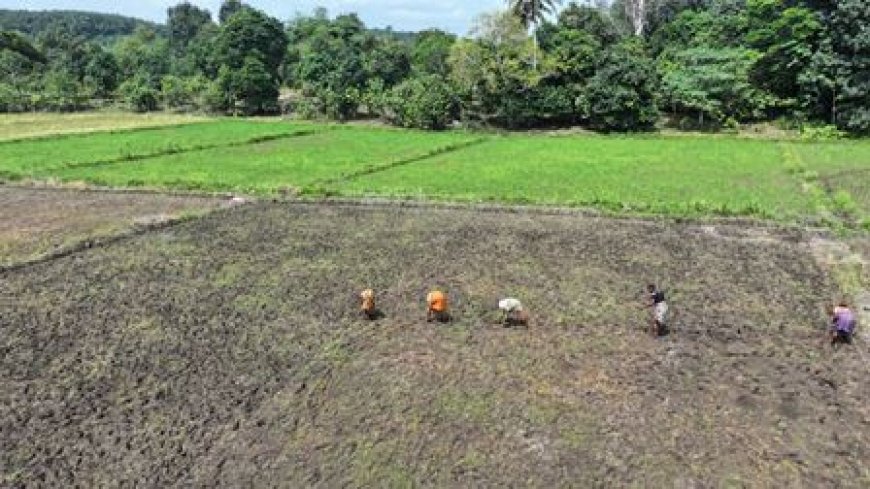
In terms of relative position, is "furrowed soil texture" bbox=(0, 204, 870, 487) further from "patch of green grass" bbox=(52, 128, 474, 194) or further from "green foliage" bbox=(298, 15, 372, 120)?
"green foliage" bbox=(298, 15, 372, 120)

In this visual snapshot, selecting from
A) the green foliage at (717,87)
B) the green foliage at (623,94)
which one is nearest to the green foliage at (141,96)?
the green foliage at (623,94)

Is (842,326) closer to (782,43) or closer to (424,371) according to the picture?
(424,371)

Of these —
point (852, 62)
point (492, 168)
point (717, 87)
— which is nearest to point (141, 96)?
point (492, 168)

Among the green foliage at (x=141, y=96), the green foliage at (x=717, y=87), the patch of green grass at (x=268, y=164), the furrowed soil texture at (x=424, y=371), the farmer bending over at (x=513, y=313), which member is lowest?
the furrowed soil texture at (x=424, y=371)

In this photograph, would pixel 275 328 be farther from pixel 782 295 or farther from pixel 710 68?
pixel 710 68

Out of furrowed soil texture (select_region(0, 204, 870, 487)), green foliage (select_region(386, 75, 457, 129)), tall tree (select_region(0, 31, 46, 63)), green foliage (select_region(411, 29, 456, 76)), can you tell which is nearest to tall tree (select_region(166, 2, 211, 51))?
tall tree (select_region(0, 31, 46, 63))

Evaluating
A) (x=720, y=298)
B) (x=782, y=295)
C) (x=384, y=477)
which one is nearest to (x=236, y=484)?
(x=384, y=477)

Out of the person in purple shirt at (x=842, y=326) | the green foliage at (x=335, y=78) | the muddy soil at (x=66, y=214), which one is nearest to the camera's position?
the person in purple shirt at (x=842, y=326)

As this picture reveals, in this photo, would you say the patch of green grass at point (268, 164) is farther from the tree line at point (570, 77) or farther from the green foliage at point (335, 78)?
the green foliage at point (335, 78)
